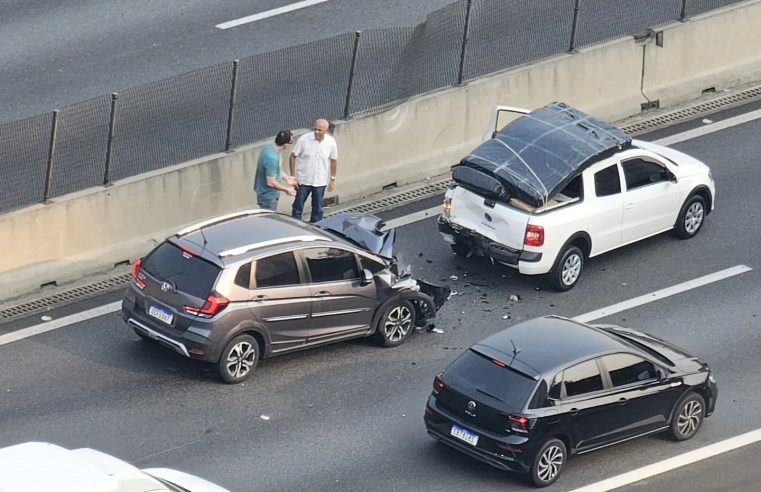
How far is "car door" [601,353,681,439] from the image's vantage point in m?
16.9

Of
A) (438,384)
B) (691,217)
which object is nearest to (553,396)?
(438,384)

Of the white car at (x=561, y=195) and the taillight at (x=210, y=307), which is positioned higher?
the white car at (x=561, y=195)

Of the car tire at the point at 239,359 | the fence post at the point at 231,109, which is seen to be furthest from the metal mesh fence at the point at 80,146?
the car tire at the point at 239,359

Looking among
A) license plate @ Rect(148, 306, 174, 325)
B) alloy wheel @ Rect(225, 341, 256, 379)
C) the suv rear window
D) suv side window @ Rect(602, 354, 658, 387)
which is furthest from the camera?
alloy wheel @ Rect(225, 341, 256, 379)

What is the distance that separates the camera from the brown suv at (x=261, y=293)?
1784 cm

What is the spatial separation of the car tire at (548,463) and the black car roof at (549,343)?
0.76 m

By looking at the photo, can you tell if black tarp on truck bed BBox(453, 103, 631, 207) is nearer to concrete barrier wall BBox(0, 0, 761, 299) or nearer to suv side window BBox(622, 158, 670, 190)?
suv side window BBox(622, 158, 670, 190)

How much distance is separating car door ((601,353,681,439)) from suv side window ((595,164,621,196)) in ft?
13.7

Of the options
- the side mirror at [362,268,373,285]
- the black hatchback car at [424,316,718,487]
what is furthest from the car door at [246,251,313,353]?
the black hatchback car at [424,316,718,487]

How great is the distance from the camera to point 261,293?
1814 centimetres

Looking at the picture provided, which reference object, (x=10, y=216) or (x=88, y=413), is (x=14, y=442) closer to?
(x=88, y=413)

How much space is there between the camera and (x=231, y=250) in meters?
18.0

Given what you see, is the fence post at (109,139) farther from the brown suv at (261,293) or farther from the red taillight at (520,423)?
Result: the red taillight at (520,423)

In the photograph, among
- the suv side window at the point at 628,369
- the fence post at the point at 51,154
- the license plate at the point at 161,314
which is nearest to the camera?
the suv side window at the point at 628,369
